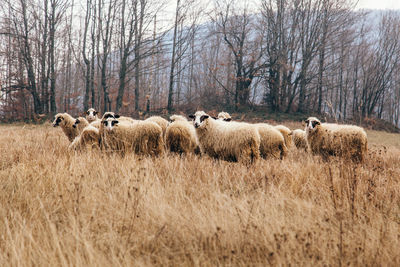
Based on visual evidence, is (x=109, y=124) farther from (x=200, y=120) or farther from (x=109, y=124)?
(x=200, y=120)

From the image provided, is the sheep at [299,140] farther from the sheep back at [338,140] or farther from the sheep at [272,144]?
the sheep at [272,144]

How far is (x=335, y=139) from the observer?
20.9 ft

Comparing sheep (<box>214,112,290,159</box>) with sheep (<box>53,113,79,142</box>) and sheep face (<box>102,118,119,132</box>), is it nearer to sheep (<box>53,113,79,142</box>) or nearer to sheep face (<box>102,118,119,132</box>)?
sheep face (<box>102,118,119,132</box>)

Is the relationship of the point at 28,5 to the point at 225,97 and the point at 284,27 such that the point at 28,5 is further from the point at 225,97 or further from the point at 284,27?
the point at 284,27

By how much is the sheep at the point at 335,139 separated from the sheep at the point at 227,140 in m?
2.07

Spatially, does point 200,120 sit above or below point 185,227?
above

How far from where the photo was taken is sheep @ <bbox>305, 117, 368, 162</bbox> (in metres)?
6.00

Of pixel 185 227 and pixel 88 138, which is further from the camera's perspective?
pixel 88 138

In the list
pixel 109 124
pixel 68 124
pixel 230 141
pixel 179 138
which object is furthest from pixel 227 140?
pixel 68 124

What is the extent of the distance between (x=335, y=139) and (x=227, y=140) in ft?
10.2

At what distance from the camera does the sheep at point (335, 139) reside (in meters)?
6.00

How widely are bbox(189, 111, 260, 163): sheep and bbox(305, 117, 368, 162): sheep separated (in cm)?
207

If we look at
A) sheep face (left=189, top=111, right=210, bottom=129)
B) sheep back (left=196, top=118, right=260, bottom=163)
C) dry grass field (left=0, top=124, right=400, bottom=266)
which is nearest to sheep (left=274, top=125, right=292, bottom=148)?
sheep back (left=196, top=118, right=260, bottom=163)

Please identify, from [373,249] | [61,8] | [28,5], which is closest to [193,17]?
[61,8]
